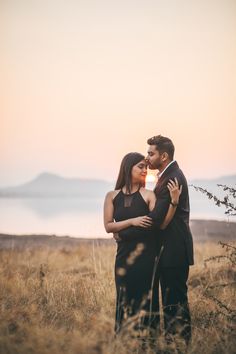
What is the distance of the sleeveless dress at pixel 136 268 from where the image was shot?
16.1 feet

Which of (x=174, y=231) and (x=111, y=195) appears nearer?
(x=174, y=231)

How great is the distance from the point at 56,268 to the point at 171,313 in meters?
5.27

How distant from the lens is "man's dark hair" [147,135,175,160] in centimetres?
513

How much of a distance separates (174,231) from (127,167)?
766 millimetres

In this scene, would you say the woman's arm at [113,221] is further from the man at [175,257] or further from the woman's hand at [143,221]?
the man at [175,257]

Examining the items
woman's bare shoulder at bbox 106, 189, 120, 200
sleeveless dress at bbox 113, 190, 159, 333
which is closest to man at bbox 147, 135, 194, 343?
sleeveless dress at bbox 113, 190, 159, 333

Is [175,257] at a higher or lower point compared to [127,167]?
lower

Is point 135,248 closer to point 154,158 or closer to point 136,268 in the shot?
point 136,268

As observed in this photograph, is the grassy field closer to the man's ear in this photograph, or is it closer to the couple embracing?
the couple embracing

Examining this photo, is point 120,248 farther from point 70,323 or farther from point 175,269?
point 70,323

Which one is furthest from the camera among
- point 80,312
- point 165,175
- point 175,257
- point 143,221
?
point 80,312

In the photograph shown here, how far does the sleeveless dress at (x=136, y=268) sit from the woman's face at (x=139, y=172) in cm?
13

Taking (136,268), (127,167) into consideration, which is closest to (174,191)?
(127,167)

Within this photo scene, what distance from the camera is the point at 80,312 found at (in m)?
5.90
